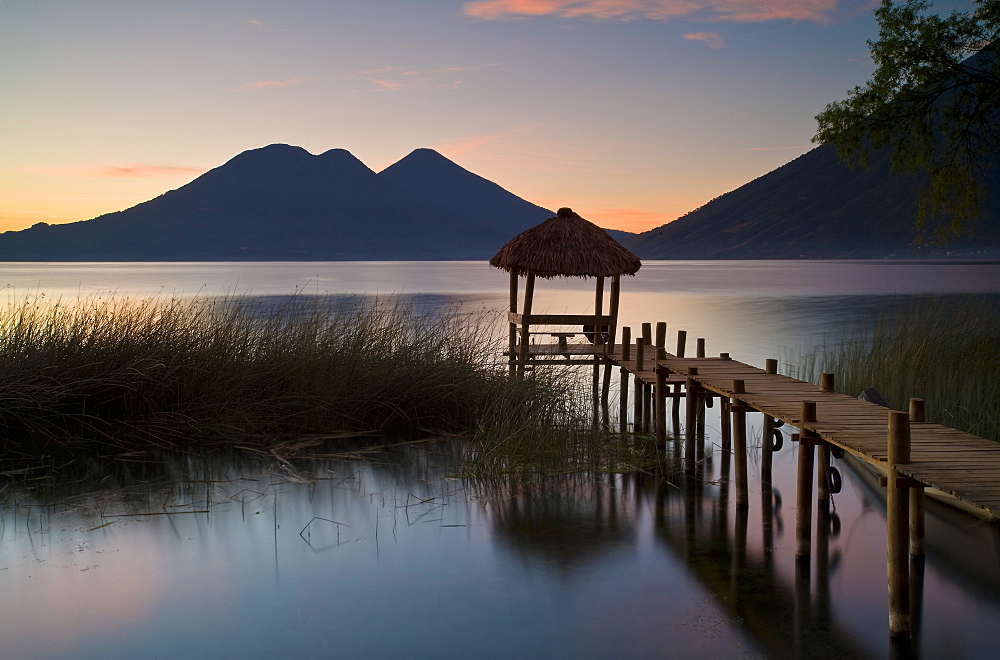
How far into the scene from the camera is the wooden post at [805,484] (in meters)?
6.02

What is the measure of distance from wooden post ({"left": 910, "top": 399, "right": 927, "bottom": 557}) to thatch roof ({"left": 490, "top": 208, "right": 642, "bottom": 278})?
7.19 m

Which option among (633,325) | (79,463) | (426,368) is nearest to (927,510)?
(426,368)

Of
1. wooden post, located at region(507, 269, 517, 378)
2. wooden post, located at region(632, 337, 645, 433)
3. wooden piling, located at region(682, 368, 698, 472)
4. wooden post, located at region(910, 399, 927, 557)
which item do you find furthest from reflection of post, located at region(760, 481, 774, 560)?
wooden post, located at region(507, 269, 517, 378)

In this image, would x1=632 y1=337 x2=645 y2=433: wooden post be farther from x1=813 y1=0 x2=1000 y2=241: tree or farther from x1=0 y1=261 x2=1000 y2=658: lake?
x1=813 y1=0 x2=1000 y2=241: tree

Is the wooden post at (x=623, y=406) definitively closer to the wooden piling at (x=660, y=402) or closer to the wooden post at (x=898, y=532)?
the wooden piling at (x=660, y=402)

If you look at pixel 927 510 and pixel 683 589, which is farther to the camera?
pixel 927 510

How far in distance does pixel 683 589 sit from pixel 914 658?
5.00 feet

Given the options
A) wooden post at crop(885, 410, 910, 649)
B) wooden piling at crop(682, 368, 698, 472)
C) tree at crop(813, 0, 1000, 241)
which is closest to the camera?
wooden post at crop(885, 410, 910, 649)

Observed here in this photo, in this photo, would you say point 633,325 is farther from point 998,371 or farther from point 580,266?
point 998,371

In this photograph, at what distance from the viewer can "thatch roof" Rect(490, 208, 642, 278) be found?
1343cm

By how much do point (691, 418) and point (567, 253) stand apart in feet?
16.5

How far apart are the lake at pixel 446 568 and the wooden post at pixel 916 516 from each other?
0.18 metres

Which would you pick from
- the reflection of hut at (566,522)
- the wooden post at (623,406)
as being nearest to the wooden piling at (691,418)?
the reflection of hut at (566,522)

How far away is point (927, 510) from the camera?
754 cm
